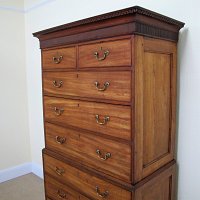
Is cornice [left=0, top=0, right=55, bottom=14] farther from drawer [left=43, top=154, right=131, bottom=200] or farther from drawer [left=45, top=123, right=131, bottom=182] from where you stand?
drawer [left=43, top=154, right=131, bottom=200]

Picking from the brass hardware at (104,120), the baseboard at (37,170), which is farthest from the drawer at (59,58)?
the baseboard at (37,170)

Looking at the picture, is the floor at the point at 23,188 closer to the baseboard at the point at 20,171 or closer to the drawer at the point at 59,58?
the baseboard at the point at 20,171

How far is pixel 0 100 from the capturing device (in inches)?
102

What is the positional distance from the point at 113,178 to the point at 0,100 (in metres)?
1.89

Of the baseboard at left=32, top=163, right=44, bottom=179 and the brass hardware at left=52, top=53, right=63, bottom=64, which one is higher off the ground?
the brass hardware at left=52, top=53, right=63, bottom=64

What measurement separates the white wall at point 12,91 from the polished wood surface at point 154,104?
1965 millimetres

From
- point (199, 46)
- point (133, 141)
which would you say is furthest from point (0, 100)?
point (199, 46)

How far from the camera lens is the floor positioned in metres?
2.35

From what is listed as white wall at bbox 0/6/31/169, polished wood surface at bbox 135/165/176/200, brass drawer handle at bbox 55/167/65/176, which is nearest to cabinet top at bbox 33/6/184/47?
polished wood surface at bbox 135/165/176/200

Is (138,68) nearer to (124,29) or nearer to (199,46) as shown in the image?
(124,29)

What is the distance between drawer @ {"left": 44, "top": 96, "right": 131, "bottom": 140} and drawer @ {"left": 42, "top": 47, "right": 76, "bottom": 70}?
0.22 metres

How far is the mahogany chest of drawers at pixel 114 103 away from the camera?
1.11 meters

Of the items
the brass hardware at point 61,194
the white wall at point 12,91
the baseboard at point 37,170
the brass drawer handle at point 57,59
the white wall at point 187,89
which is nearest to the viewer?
the white wall at point 187,89

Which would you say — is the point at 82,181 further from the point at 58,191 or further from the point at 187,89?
the point at 187,89
